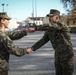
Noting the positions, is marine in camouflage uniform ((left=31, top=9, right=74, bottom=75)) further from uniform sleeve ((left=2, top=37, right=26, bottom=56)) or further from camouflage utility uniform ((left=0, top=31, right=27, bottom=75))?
uniform sleeve ((left=2, top=37, right=26, bottom=56))

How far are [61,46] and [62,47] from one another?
3 centimetres

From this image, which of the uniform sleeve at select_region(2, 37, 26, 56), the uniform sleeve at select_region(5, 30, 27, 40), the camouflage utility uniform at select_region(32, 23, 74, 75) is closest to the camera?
the uniform sleeve at select_region(2, 37, 26, 56)

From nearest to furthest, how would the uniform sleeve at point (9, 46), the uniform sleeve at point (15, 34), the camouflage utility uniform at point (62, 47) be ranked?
the uniform sleeve at point (9, 46), the uniform sleeve at point (15, 34), the camouflage utility uniform at point (62, 47)

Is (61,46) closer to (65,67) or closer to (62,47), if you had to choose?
(62,47)

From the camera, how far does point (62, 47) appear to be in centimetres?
620

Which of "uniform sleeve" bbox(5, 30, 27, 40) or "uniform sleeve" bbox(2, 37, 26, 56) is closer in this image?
"uniform sleeve" bbox(2, 37, 26, 56)

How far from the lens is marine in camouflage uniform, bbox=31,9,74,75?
243 inches

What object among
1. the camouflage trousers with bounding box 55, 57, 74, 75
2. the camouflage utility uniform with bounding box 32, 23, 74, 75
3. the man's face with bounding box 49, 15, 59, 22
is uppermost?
the man's face with bounding box 49, 15, 59, 22

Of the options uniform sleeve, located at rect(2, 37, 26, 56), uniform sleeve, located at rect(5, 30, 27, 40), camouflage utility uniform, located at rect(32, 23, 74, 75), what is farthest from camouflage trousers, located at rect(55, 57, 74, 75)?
uniform sleeve, located at rect(2, 37, 26, 56)

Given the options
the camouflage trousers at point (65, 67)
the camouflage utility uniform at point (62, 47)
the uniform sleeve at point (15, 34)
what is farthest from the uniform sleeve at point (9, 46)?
the camouflage trousers at point (65, 67)

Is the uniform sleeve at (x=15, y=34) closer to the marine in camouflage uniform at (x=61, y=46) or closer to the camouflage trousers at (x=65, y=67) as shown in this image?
the marine in camouflage uniform at (x=61, y=46)

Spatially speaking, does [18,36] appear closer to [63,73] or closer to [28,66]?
[63,73]

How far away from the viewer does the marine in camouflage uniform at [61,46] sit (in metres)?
6.17

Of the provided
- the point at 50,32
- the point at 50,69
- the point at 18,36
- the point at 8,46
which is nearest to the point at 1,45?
the point at 8,46
